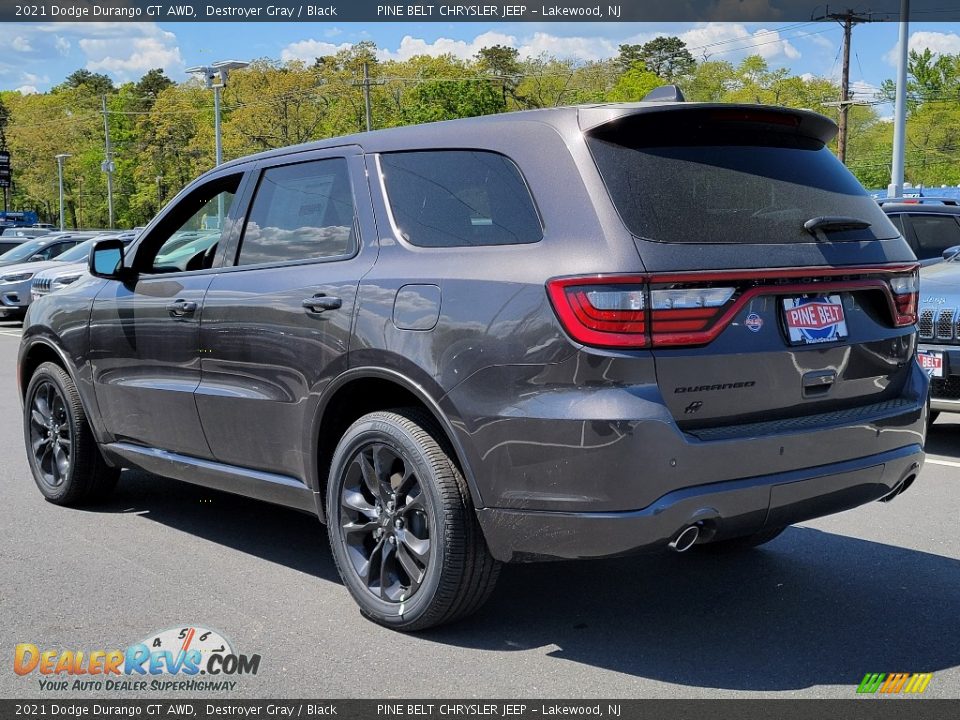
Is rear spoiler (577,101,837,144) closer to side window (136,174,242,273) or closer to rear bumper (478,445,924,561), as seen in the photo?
rear bumper (478,445,924,561)

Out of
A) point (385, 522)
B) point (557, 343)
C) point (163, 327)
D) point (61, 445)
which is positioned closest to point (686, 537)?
point (557, 343)

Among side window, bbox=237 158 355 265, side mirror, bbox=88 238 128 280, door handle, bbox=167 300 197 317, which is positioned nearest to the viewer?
side window, bbox=237 158 355 265

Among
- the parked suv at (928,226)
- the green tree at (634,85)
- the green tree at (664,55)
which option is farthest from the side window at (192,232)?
the green tree at (664,55)

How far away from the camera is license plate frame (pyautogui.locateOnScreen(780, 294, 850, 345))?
3.82 meters

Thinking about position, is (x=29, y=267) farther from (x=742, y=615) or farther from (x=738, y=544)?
(x=742, y=615)

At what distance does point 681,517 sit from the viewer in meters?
3.53

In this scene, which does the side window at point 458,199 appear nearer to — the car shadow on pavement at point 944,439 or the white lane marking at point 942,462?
the white lane marking at point 942,462

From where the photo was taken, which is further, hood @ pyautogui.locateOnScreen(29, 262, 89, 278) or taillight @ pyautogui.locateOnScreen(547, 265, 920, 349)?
hood @ pyautogui.locateOnScreen(29, 262, 89, 278)

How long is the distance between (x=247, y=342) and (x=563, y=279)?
173cm

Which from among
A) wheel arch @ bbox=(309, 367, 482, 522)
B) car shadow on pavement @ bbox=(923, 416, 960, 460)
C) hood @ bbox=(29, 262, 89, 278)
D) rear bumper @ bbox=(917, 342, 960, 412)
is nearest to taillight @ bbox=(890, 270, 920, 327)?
wheel arch @ bbox=(309, 367, 482, 522)

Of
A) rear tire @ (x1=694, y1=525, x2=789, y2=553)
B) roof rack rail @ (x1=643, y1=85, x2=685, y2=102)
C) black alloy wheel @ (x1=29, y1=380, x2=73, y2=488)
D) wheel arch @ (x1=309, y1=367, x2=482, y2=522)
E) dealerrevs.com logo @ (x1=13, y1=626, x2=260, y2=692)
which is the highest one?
roof rack rail @ (x1=643, y1=85, x2=685, y2=102)

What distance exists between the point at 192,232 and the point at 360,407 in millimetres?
1647

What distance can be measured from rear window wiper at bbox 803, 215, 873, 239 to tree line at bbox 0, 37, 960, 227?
57260 mm

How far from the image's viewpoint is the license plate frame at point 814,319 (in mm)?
3820
